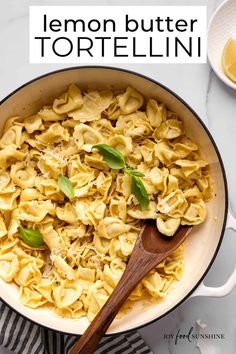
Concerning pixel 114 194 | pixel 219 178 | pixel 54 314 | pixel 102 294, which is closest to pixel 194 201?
pixel 219 178

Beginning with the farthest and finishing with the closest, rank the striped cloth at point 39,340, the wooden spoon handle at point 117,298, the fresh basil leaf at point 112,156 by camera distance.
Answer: the striped cloth at point 39,340, the fresh basil leaf at point 112,156, the wooden spoon handle at point 117,298

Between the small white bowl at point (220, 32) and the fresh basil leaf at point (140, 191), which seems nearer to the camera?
the fresh basil leaf at point (140, 191)

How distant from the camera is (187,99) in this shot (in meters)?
1.76

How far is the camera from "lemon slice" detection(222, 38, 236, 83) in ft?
5.67

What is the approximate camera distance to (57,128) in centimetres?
164

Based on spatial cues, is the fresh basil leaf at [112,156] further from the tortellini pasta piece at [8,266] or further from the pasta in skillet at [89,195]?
the tortellini pasta piece at [8,266]

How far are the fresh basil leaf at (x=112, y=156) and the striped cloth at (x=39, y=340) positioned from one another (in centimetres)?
48

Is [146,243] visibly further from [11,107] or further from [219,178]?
[11,107]

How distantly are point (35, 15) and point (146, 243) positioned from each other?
2.39 ft

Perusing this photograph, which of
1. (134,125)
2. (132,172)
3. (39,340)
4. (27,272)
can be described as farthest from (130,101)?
(39,340)

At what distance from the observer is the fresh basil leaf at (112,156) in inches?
62.2

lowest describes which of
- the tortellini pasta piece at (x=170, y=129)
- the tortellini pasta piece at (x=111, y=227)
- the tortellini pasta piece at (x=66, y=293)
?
the tortellini pasta piece at (x=66, y=293)

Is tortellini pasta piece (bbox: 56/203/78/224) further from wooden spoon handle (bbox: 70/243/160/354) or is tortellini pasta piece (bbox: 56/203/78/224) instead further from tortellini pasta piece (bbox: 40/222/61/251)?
wooden spoon handle (bbox: 70/243/160/354)

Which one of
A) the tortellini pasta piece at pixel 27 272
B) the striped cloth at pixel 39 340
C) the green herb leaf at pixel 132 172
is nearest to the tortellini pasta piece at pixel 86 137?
the green herb leaf at pixel 132 172
